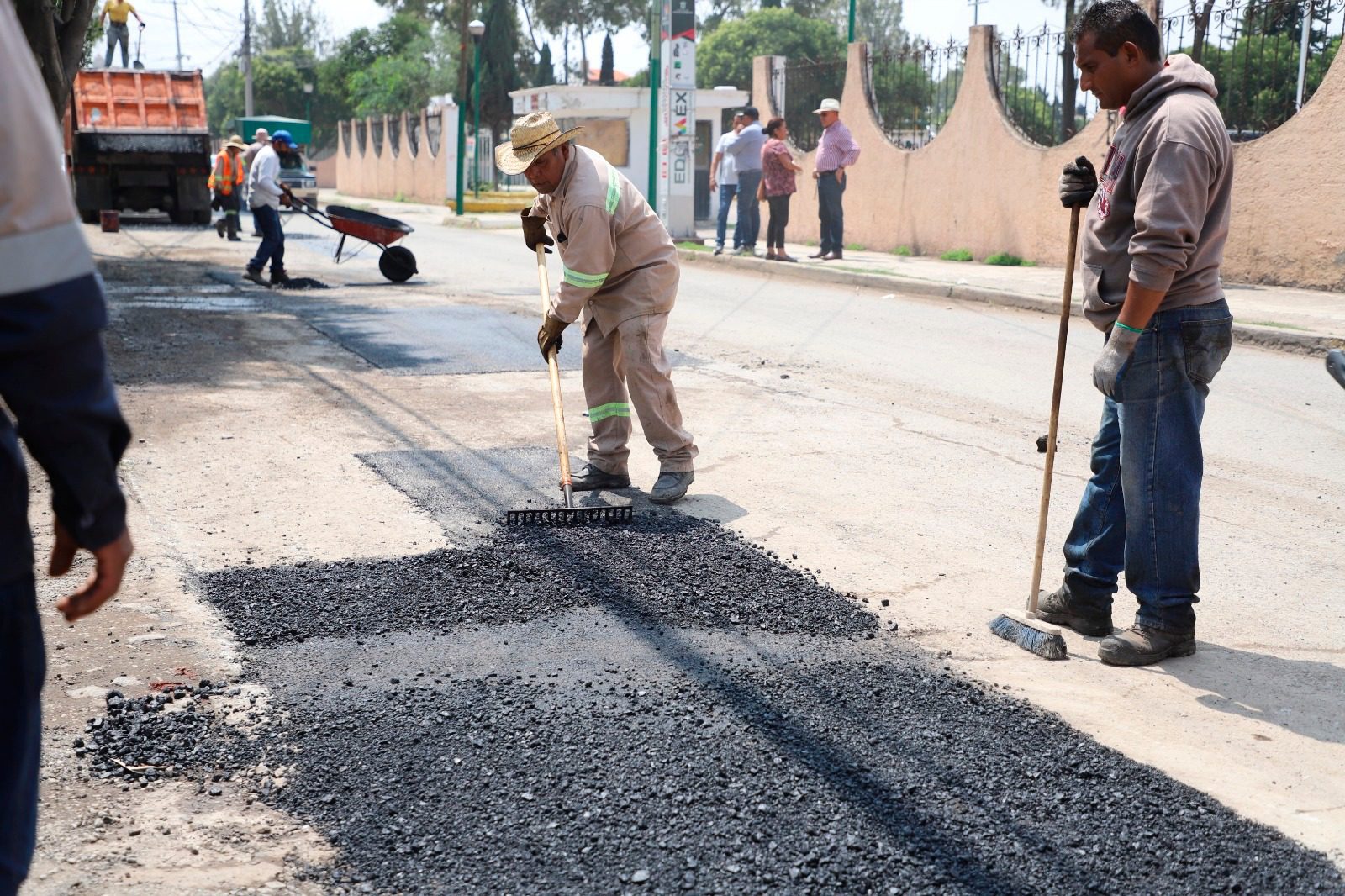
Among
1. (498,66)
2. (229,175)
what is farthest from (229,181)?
(498,66)

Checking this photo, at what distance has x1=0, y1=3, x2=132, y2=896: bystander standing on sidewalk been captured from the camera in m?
1.73

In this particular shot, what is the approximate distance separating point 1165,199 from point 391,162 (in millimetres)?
47036

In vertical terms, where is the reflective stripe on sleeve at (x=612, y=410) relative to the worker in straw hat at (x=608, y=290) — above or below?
below

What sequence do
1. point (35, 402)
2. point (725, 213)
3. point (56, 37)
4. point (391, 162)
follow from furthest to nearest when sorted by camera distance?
point (391, 162) < point (725, 213) < point (56, 37) < point (35, 402)

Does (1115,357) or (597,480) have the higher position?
(1115,357)

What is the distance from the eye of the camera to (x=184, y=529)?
215 inches

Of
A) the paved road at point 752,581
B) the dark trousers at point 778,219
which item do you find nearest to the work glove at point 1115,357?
the paved road at point 752,581

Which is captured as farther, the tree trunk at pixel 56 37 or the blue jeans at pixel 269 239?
the blue jeans at pixel 269 239

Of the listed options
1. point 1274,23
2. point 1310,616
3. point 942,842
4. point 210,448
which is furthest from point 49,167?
point 1274,23

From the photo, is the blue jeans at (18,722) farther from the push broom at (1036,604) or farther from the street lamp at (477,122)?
the street lamp at (477,122)

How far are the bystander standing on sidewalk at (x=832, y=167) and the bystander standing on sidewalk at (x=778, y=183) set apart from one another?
0.40 metres

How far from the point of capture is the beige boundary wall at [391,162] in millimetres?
42781

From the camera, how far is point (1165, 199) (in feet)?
12.2

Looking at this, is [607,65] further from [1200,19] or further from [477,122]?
[1200,19]
